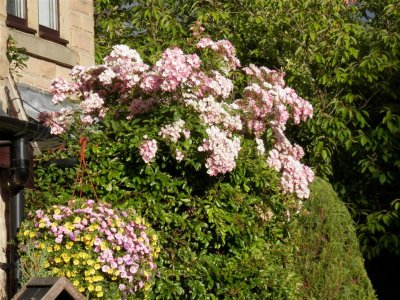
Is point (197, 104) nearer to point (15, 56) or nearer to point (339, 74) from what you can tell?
point (15, 56)

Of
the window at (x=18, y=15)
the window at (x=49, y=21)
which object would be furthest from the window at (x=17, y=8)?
the window at (x=49, y=21)

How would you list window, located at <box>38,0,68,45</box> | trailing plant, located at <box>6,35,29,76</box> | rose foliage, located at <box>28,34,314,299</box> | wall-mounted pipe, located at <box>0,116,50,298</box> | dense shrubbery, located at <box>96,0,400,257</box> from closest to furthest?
wall-mounted pipe, located at <box>0,116,50,298</box> < rose foliage, located at <box>28,34,314,299</box> < trailing plant, located at <box>6,35,29,76</box> < window, located at <box>38,0,68,45</box> < dense shrubbery, located at <box>96,0,400,257</box>

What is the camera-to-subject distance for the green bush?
9.74m

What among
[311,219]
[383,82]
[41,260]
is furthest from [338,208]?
[41,260]

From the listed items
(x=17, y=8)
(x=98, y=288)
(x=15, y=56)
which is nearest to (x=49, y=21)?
(x=17, y=8)

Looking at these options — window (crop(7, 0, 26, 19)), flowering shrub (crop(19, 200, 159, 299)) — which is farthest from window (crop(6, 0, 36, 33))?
flowering shrub (crop(19, 200, 159, 299))

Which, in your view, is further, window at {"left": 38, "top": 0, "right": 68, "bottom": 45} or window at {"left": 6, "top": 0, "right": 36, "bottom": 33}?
window at {"left": 38, "top": 0, "right": 68, "bottom": 45}

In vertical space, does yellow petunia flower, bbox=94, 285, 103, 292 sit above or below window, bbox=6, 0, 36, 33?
below

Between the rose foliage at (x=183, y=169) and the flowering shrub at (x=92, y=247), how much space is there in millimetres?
185

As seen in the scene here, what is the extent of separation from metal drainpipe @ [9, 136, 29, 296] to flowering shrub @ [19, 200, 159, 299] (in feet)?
0.29

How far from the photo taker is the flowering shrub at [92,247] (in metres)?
6.48

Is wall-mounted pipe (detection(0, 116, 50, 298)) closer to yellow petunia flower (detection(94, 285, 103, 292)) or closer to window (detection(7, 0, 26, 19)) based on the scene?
yellow petunia flower (detection(94, 285, 103, 292))

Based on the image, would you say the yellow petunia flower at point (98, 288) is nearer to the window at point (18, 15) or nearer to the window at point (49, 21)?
the window at point (18, 15)

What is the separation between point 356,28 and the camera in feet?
39.3
